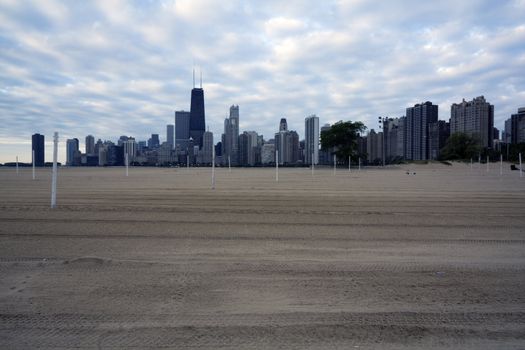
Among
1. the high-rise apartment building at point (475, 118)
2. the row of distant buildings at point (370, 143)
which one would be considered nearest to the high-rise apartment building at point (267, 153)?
the row of distant buildings at point (370, 143)

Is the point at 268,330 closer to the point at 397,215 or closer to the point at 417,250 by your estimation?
the point at 417,250

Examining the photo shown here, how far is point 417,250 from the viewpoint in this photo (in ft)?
25.4

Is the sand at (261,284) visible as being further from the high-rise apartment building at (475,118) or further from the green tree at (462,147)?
the high-rise apartment building at (475,118)

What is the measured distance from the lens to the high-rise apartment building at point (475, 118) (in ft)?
506

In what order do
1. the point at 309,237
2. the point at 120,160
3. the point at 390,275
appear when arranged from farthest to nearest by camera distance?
1. the point at 120,160
2. the point at 309,237
3. the point at 390,275

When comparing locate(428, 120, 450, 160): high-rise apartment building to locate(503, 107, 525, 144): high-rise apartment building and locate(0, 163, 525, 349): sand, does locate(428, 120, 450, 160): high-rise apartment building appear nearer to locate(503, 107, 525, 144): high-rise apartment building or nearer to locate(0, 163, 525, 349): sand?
locate(503, 107, 525, 144): high-rise apartment building

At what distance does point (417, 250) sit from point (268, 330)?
4593 millimetres

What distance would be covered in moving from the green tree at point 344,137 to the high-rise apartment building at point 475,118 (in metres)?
69.1

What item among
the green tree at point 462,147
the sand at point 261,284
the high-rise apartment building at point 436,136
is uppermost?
the high-rise apartment building at point 436,136

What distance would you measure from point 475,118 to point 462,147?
50329mm

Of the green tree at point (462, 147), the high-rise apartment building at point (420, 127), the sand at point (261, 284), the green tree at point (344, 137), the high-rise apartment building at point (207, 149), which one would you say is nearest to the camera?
the sand at point (261, 284)

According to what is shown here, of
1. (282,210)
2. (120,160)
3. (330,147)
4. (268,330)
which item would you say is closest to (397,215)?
(282,210)

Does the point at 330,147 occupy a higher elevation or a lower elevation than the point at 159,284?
higher

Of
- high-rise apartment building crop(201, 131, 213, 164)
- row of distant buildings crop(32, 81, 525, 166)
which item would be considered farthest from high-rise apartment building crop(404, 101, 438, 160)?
high-rise apartment building crop(201, 131, 213, 164)
